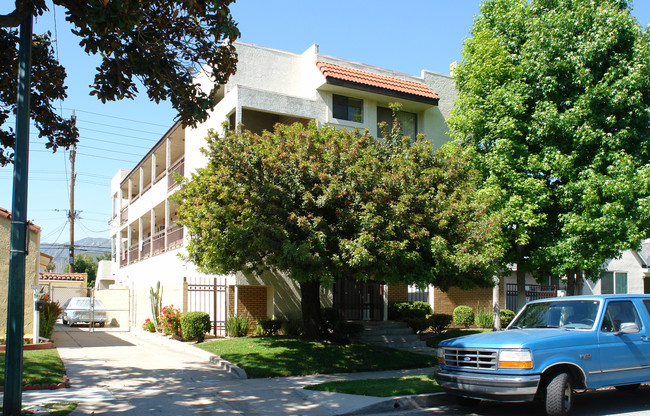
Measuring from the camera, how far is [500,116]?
17.6 m

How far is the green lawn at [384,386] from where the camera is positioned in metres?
9.83

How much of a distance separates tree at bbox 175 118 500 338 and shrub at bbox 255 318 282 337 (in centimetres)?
456

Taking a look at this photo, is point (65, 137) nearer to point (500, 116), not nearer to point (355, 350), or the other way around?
point (355, 350)

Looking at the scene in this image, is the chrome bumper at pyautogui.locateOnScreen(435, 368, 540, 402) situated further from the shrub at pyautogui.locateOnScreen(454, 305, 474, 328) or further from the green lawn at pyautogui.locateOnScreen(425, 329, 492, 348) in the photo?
the shrub at pyautogui.locateOnScreen(454, 305, 474, 328)

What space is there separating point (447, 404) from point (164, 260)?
17341 mm

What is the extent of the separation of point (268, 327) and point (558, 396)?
11.2m

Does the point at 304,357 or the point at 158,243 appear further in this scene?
the point at 158,243

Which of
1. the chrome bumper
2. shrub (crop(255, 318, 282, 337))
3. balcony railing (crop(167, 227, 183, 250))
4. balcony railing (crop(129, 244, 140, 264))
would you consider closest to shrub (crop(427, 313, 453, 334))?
shrub (crop(255, 318, 282, 337))

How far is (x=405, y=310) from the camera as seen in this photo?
2092cm

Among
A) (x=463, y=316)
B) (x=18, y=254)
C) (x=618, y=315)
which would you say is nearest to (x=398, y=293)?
(x=463, y=316)

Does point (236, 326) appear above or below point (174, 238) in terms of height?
below

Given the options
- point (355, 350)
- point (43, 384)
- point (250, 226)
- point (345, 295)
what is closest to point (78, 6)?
point (250, 226)

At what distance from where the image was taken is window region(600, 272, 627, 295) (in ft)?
103

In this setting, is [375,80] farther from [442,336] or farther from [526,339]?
[526,339]
